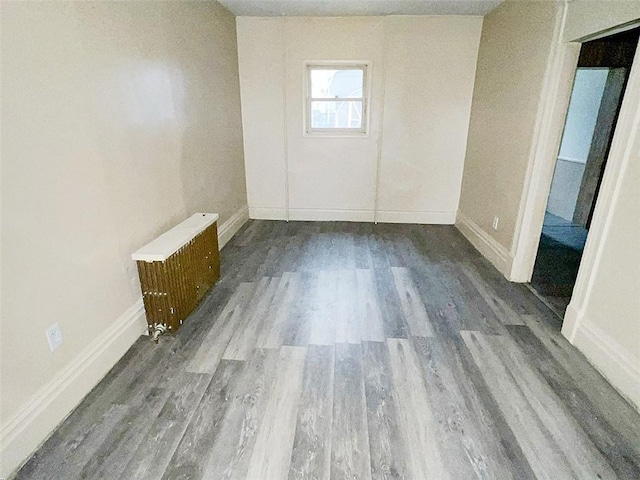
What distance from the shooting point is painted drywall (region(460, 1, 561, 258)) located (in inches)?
115

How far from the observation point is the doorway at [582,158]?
3508mm

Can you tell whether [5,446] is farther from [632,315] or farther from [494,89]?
[494,89]

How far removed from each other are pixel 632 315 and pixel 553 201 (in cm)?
409

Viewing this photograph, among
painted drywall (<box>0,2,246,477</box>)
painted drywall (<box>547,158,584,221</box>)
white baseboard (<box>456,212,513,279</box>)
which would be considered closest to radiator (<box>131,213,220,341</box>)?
painted drywall (<box>0,2,246,477</box>)

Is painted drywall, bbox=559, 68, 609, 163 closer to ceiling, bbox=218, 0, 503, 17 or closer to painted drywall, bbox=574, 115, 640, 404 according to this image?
ceiling, bbox=218, 0, 503, 17

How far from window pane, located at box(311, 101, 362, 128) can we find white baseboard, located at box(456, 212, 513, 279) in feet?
5.95

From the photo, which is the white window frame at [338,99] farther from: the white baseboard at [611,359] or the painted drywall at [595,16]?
the white baseboard at [611,359]

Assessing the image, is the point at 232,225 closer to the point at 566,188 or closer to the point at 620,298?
the point at 620,298

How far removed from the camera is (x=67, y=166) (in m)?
1.70

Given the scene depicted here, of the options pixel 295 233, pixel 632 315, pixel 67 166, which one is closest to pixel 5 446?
pixel 67 166

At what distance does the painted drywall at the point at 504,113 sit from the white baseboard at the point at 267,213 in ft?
7.82

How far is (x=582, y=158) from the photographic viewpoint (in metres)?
4.82

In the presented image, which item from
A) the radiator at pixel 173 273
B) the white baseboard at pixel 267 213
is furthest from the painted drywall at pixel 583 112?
the radiator at pixel 173 273

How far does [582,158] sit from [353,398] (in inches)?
193
